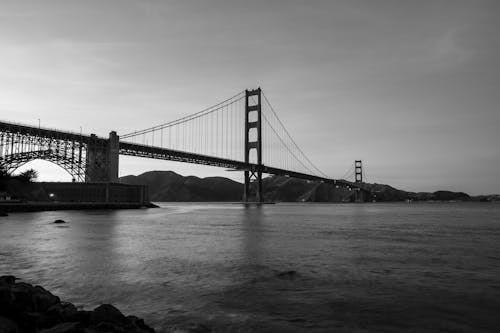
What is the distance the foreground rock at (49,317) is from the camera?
21.3ft

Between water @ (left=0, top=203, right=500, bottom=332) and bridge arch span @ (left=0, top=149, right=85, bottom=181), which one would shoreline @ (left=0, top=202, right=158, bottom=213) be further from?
water @ (left=0, top=203, right=500, bottom=332)

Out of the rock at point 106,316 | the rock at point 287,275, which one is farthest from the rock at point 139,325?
the rock at point 287,275

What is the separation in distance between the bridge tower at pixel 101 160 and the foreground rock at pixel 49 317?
3042 inches

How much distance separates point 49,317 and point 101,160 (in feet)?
260

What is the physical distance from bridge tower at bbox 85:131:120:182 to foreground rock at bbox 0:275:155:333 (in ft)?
253

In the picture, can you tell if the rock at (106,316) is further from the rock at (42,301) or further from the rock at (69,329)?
the rock at (42,301)

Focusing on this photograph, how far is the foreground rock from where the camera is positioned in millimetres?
6484

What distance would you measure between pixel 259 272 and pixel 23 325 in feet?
29.2

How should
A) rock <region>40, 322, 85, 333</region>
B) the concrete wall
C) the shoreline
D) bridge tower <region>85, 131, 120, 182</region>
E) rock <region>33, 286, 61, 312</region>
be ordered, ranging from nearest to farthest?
1. rock <region>40, 322, 85, 333</region>
2. rock <region>33, 286, 61, 312</region>
3. the shoreline
4. the concrete wall
5. bridge tower <region>85, 131, 120, 182</region>

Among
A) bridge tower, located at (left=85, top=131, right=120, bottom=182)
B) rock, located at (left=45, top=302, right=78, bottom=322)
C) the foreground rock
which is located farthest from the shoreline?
rock, located at (left=45, top=302, right=78, bottom=322)

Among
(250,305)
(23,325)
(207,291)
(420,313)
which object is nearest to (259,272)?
(207,291)

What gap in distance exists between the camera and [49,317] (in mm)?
7020

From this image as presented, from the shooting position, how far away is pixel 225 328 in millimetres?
8234

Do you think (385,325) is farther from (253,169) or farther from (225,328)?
(253,169)
